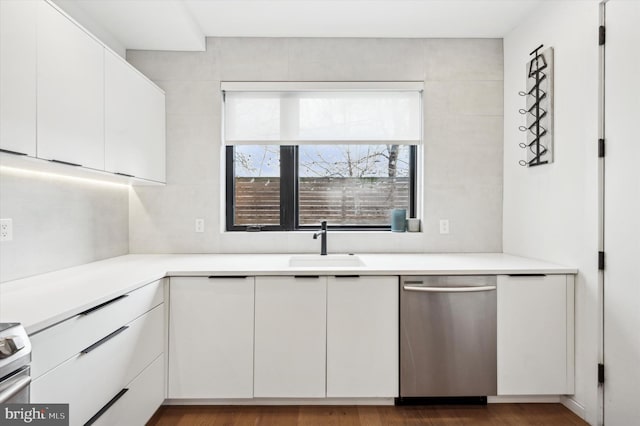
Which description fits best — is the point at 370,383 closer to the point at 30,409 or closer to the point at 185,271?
the point at 185,271

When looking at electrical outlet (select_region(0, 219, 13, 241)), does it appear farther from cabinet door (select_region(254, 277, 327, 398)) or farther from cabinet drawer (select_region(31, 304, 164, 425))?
cabinet door (select_region(254, 277, 327, 398))

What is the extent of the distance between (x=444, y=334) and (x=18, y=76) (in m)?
2.38

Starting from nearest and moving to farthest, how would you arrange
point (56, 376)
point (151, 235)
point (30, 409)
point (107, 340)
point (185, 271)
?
1. point (30, 409)
2. point (56, 376)
3. point (107, 340)
4. point (185, 271)
5. point (151, 235)

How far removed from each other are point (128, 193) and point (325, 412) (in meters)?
2.12

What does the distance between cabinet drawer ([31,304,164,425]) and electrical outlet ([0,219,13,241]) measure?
71 cm

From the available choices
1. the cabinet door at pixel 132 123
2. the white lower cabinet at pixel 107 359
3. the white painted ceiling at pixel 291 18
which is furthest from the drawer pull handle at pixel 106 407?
the white painted ceiling at pixel 291 18

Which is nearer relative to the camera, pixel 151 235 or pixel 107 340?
pixel 107 340

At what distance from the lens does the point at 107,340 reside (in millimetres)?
1514

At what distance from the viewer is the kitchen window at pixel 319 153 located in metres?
2.77

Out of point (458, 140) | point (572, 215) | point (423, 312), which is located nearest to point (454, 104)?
point (458, 140)

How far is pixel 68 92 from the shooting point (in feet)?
5.45

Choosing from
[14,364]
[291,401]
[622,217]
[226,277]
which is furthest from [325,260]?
[14,364]

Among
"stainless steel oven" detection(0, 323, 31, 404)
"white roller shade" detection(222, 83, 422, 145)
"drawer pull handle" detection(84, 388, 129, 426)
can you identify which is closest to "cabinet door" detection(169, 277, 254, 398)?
"drawer pull handle" detection(84, 388, 129, 426)

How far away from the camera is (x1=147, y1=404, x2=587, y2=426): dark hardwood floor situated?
2.00 metres
